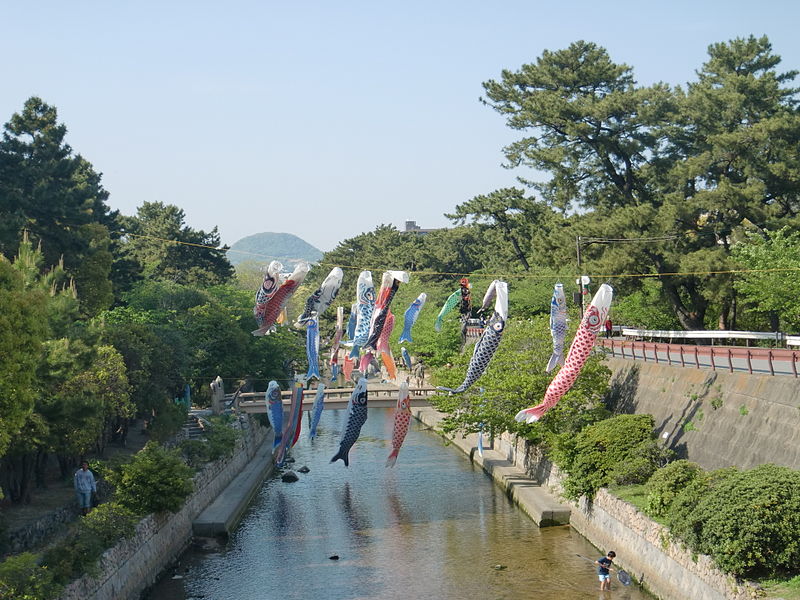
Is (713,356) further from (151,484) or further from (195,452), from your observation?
(195,452)

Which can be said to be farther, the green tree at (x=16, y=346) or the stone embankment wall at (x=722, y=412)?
the stone embankment wall at (x=722, y=412)

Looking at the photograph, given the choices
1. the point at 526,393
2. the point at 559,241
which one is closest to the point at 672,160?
the point at 559,241

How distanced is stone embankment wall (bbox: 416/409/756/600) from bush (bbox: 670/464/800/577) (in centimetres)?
54

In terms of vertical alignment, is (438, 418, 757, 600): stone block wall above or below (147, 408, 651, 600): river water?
above

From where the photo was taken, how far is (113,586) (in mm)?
24797

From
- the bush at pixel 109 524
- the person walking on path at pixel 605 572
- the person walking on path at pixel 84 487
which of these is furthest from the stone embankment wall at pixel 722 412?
the person walking on path at pixel 84 487

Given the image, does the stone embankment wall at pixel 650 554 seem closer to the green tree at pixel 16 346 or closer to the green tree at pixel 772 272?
the green tree at pixel 16 346

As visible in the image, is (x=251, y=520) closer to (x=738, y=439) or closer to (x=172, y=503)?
(x=172, y=503)

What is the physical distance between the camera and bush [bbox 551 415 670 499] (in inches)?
1184

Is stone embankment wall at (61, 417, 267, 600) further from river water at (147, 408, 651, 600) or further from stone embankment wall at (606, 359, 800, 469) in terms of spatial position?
stone embankment wall at (606, 359, 800, 469)

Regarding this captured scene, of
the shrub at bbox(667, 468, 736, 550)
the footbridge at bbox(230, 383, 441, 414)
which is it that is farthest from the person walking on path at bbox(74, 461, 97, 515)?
the footbridge at bbox(230, 383, 441, 414)

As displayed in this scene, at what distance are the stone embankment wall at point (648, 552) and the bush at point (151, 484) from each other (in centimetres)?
1277

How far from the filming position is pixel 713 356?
32594 millimetres

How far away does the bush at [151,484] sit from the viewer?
94.8 feet
